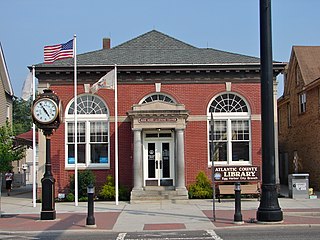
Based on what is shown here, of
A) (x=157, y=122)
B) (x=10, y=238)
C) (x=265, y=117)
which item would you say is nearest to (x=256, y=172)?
(x=157, y=122)

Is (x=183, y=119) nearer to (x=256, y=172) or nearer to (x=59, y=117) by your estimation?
(x=256, y=172)

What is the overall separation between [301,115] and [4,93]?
74.7 ft

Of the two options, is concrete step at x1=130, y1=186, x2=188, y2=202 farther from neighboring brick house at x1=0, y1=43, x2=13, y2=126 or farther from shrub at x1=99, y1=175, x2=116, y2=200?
neighboring brick house at x1=0, y1=43, x2=13, y2=126

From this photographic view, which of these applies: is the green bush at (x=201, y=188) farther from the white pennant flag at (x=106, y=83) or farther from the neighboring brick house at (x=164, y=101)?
the white pennant flag at (x=106, y=83)

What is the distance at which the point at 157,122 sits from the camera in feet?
82.5

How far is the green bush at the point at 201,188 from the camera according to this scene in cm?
2556

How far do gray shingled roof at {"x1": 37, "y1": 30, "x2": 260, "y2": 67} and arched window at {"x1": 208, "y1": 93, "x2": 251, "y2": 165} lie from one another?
7.00 ft

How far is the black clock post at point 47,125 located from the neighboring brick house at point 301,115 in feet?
54.3

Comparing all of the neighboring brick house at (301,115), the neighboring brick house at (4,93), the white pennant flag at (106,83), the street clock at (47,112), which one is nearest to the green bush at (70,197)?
the white pennant flag at (106,83)

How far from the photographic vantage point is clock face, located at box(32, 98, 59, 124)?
1812 cm

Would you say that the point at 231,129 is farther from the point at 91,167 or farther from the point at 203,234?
the point at 203,234

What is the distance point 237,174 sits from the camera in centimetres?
2492

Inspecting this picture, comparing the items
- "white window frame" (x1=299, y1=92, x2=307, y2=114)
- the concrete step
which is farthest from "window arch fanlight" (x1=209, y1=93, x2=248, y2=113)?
"white window frame" (x1=299, y1=92, x2=307, y2=114)

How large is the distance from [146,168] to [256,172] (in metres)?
5.51
